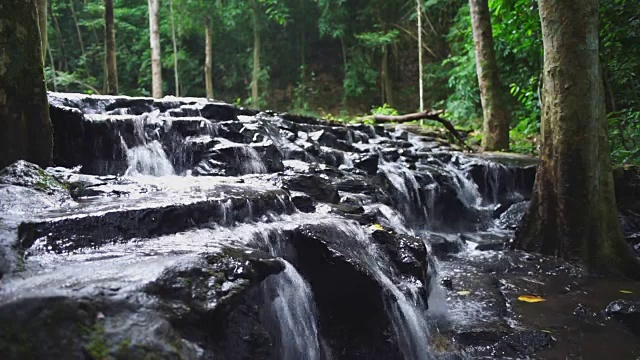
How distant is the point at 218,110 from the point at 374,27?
1601cm

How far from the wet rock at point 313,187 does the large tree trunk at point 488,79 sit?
719 cm

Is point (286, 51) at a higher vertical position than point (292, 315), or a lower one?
higher

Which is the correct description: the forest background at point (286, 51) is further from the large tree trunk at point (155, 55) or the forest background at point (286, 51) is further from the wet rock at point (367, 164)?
the wet rock at point (367, 164)

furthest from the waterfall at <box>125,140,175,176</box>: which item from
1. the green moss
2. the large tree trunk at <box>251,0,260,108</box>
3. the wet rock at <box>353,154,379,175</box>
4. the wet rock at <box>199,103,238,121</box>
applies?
the large tree trunk at <box>251,0,260,108</box>

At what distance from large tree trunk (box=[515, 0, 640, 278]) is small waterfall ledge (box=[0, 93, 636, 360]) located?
49 cm

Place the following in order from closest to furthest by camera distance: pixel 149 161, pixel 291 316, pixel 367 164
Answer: pixel 291 316
pixel 149 161
pixel 367 164

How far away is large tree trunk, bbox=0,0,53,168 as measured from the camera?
4250 millimetres

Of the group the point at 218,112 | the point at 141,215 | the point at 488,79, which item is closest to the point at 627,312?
the point at 141,215

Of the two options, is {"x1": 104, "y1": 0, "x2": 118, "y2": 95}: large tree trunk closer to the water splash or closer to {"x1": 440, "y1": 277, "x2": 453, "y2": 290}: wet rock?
{"x1": 440, "y1": 277, "x2": 453, "y2": 290}: wet rock

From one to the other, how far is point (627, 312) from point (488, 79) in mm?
8137

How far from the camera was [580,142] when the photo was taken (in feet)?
19.2

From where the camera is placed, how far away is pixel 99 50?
80.2ft

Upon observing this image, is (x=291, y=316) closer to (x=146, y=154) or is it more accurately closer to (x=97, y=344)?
(x=97, y=344)

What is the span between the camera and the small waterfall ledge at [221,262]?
90.7 inches
